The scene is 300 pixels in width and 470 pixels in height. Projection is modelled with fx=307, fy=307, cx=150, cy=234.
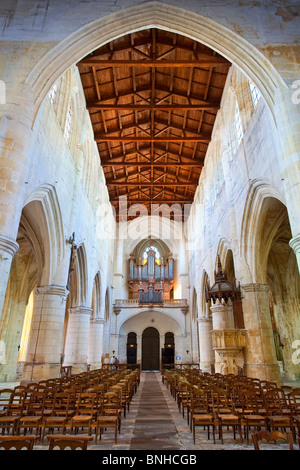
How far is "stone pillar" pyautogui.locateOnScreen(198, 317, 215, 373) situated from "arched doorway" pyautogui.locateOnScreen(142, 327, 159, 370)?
8.06 m

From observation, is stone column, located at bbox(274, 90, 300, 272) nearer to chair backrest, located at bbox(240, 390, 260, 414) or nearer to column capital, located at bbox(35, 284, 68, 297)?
chair backrest, located at bbox(240, 390, 260, 414)

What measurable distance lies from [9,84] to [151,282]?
21.4 meters

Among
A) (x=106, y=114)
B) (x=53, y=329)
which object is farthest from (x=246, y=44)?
(x=53, y=329)

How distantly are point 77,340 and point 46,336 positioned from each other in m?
4.94

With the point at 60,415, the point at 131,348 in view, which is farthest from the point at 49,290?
the point at 131,348

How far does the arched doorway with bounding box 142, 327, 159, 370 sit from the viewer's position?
87.1 feet

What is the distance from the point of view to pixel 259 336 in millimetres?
10508

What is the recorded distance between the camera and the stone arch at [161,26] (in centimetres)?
872

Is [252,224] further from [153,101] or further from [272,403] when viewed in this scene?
[153,101]

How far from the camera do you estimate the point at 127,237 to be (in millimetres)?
29109

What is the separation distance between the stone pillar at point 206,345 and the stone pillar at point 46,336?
446 inches

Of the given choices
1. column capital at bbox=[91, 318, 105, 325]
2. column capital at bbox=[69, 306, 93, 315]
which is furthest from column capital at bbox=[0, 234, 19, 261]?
column capital at bbox=[91, 318, 105, 325]

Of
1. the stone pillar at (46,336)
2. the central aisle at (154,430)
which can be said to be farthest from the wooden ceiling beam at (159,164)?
the central aisle at (154,430)

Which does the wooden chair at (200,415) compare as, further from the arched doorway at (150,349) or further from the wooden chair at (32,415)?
the arched doorway at (150,349)
